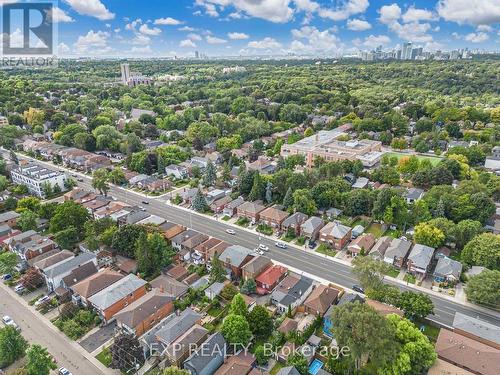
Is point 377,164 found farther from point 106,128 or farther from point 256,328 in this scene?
point 106,128

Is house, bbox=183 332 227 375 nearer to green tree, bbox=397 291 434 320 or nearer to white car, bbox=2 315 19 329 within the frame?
green tree, bbox=397 291 434 320

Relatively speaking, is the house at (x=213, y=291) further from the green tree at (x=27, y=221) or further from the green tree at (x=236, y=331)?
the green tree at (x=27, y=221)

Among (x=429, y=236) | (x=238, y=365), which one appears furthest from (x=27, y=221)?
(x=429, y=236)

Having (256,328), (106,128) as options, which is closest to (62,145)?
(106,128)

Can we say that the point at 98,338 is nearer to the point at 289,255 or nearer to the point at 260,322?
the point at 260,322

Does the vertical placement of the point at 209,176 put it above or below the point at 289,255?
Result: above

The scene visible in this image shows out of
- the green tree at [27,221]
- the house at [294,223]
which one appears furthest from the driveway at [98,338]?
the house at [294,223]
